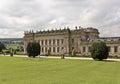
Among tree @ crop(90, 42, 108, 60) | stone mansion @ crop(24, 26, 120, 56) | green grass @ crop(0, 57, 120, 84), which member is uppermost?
stone mansion @ crop(24, 26, 120, 56)

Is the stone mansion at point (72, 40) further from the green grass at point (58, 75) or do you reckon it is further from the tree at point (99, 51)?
the green grass at point (58, 75)

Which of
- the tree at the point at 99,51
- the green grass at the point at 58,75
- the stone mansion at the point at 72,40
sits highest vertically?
the stone mansion at the point at 72,40

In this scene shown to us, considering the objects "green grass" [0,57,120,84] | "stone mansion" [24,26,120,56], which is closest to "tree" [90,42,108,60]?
"green grass" [0,57,120,84]

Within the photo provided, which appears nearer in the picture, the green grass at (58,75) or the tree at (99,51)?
the green grass at (58,75)

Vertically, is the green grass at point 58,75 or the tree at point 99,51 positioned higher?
the tree at point 99,51

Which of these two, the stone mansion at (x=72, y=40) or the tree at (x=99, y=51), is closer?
the tree at (x=99, y=51)

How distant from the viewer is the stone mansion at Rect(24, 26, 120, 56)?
69.4 meters

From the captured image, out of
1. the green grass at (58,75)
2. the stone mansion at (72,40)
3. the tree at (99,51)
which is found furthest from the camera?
the stone mansion at (72,40)

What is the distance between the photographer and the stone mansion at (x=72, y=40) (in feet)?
228

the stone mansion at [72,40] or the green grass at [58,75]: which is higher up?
the stone mansion at [72,40]

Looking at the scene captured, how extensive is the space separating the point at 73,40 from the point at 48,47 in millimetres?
12159

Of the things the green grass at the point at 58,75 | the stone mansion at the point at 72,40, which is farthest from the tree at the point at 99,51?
the stone mansion at the point at 72,40

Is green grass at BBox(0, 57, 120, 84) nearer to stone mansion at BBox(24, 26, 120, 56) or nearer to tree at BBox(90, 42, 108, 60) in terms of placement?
tree at BBox(90, 42, 108, 60)

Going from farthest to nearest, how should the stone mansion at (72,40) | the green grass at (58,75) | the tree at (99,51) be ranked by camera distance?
1. the stone mansion at (72,40)
2. the tree at (99,51)
3. the green grass at (58,75)
